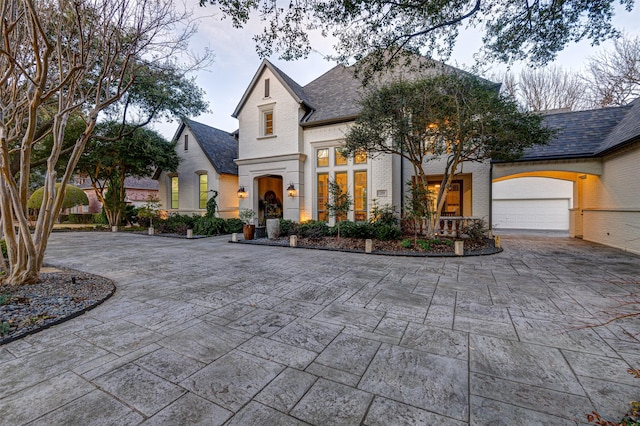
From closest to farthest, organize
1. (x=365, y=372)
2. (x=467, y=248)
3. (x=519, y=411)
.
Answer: (x=519, y=411), (x=365, y=372), (x=467, y=248)

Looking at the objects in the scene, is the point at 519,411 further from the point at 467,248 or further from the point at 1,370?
the point at 467,248

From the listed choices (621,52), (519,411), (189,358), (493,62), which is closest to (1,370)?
(189,358)

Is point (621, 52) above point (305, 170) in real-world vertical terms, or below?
above

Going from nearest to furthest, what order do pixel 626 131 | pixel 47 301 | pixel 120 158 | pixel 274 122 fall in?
pixel 47 301 < pixel 626 131 < pixel 274 122 < pixel 120 158

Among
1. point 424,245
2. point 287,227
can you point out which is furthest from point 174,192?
point 424,245

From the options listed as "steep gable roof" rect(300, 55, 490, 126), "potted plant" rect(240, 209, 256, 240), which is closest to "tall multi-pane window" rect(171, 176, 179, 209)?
"potted plant" rect(240, 209, 256, 240)

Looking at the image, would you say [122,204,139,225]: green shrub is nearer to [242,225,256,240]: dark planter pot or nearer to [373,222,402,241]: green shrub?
[242,225,256,240]: dark planter pot

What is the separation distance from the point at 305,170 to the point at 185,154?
846cm

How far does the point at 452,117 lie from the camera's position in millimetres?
7168

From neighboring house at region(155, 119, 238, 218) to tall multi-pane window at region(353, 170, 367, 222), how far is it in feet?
25.4

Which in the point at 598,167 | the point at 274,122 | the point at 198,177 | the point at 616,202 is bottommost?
the point at 616,202

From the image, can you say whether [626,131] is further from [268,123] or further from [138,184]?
[138,184]

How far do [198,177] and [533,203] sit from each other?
20.9 metres

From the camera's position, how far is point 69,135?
12.5 metres
